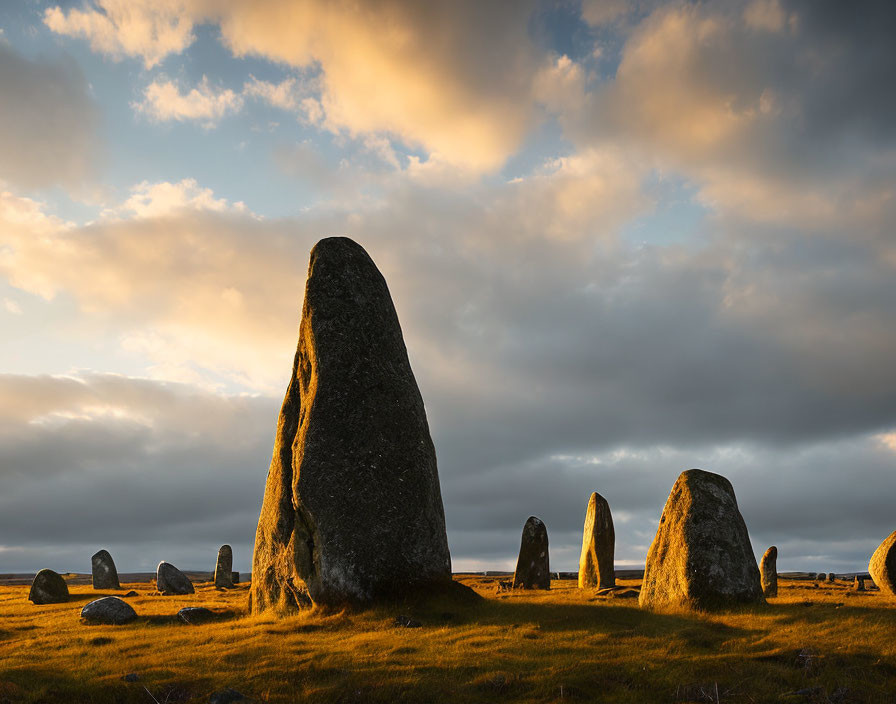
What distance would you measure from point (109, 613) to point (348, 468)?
10082mm

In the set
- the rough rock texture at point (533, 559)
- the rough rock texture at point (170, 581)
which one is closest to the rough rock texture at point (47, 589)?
the rough rock texture at point (170, 581)

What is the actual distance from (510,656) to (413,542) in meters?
7.71

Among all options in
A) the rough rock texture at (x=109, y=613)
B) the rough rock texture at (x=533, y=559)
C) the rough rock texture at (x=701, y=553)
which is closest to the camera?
the rough rock texture at (x=701, y=553)

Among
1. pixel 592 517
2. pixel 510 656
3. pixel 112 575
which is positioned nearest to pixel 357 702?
pixel 510 656

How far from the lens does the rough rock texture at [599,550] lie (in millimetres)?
39688

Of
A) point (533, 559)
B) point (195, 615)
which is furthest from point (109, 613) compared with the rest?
point (533, 559)

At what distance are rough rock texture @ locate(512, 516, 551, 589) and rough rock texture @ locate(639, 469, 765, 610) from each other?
16.4 m

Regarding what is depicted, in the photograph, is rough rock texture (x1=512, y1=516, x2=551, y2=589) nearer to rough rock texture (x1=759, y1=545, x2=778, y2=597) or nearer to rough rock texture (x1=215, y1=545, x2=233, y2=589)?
rough rock texture (x1=759, y1=545, x2=778, y2=597)

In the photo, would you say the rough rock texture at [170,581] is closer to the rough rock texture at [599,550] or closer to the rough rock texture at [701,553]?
the rough rock texture at [599,550]

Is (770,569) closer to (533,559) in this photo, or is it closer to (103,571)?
(533,559)

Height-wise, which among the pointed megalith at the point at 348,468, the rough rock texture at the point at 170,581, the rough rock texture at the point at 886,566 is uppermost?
the pointed megalith at the point at 348,468

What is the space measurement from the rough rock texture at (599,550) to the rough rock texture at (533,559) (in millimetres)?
2214

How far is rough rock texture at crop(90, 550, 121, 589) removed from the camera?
51.9 m

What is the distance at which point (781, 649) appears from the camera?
1669cm
